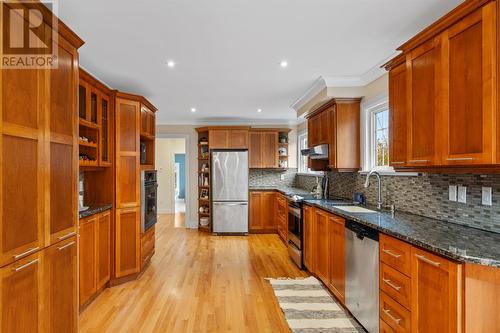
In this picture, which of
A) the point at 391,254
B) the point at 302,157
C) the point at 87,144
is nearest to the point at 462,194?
the point at 391,254

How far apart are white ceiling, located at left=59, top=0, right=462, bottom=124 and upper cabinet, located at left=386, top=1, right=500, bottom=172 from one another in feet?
1.18

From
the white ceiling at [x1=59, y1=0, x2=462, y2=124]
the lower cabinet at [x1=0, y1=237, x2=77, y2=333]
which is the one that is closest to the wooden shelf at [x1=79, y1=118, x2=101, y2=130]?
the white ceiling at [x1=59, y1=0, x2=462, y2=124]

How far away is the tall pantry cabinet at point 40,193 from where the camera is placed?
1.42 metres

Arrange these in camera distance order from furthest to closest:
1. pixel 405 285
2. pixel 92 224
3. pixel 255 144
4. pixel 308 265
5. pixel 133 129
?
pixel 255 144
pixel 308 265
pixel 133 129
pixel 92 224
pixel 405 285

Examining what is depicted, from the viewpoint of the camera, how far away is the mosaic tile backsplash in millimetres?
1977

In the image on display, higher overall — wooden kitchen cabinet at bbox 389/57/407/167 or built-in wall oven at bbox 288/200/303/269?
wooden kitchen cabinet at bbox 389/57/407/167

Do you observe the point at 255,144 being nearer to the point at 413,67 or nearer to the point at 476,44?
the point at 413,67

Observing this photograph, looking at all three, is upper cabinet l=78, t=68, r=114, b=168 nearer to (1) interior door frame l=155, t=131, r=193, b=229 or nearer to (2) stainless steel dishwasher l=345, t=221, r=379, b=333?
(2) stainless steel dishwasher l=345, t=221, r=379, b=333

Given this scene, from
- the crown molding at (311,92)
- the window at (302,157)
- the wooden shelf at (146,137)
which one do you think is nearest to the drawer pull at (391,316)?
the crown molding at (311,92)

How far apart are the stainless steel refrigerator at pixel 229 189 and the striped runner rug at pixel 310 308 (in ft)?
8.40

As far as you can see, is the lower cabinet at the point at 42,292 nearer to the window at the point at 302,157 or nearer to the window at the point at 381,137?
the window at the point at 381,137

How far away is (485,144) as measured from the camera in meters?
1.61

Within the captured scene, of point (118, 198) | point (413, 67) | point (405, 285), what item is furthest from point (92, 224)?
point (413, 67)

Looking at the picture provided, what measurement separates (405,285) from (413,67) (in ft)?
5.41
